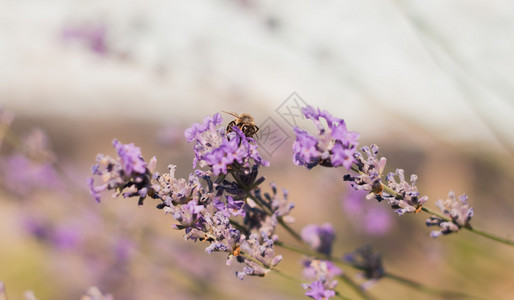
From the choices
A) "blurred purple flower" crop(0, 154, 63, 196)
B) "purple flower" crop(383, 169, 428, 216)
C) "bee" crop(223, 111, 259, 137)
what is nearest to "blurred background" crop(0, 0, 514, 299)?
"blurred purple flower" crop(0, 154, 63, 196)

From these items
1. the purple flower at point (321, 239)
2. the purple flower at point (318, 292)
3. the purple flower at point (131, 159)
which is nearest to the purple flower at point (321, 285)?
the purple flower at point (318, 292)

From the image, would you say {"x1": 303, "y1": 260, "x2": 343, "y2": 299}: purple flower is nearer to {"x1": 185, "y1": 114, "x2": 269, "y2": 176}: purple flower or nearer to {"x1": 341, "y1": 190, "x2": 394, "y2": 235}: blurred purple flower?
{"x1": 185, "y1": 114, "x2": 269, "y2": 176}: purple flower

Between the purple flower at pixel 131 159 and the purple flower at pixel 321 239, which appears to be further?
the purple flower at pixel 321 239

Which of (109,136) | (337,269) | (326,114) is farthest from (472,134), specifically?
(109,136)

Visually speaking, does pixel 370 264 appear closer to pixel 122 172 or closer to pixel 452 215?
pixel 452 215

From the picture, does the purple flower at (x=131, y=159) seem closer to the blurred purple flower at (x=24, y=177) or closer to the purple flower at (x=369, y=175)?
the purple flower at (x=369, y=175)

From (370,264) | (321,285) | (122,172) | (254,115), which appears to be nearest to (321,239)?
(370,264)
